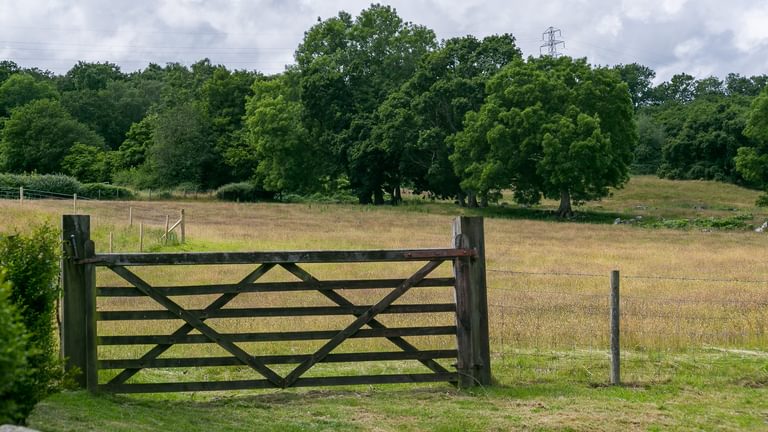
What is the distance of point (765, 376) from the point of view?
32.8 feet

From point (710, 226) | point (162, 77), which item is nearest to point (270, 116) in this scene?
point (710, 226)

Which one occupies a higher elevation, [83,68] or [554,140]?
[83,68]

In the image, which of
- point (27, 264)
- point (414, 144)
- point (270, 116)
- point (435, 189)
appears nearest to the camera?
point (27, 264)

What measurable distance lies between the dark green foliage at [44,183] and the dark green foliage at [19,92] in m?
41.0

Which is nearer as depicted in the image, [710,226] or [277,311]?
[277,311]

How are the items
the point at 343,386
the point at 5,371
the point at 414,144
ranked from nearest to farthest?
the point at 5,371 → the point at 343,386 → the point at 414,144

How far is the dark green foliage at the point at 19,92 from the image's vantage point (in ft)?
389

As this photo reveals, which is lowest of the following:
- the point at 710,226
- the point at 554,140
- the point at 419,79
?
the point at 710,226

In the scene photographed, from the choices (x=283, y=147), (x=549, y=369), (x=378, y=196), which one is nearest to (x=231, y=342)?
(x=549, y=369)

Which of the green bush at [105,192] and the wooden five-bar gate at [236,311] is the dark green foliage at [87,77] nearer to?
the green bush at [105,192]

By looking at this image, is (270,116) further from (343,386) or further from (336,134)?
(343,386)

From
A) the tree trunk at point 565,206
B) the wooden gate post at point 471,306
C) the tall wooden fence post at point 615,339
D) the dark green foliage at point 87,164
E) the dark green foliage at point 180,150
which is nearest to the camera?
the wooden gate post at point 471,306

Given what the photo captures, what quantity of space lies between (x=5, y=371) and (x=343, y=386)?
5.53 m

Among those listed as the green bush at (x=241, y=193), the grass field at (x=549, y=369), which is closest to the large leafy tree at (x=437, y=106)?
the green bush at (x=241, y=193)
